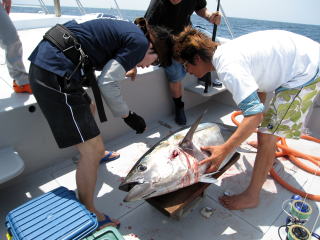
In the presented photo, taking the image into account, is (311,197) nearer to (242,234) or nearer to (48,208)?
(242,234)

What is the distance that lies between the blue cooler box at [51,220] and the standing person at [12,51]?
4.22ft

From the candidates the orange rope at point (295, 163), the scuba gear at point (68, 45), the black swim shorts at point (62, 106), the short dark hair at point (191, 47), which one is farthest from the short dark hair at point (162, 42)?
the orange rope at point (295, 163)

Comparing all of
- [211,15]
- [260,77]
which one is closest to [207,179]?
[260,77]

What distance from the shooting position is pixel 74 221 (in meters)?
1.40

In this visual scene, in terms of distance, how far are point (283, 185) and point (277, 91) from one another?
992 mm

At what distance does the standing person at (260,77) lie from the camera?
4.99ft

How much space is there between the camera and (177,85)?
3.27m

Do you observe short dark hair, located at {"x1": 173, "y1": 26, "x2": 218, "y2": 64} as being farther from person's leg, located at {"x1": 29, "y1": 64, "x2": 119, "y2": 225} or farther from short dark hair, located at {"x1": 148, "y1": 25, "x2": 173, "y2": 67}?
person's leg, located at {"x1": 29, "y1": 64, "x2": 119, "y2": 225}

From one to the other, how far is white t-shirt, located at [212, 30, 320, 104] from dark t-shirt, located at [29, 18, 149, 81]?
55 centimetres

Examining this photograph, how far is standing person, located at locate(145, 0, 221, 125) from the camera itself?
116 inches

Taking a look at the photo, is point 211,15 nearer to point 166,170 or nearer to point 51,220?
point 166,170

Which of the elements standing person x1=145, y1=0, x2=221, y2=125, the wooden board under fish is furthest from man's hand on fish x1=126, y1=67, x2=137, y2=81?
the wooden board under fish

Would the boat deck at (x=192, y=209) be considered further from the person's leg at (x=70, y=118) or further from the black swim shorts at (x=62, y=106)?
the black swim shorts at (x=62, y=106)

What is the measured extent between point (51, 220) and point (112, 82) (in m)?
0.95
